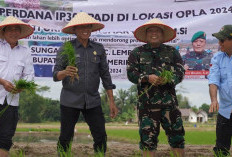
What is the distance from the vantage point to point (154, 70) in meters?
3.81

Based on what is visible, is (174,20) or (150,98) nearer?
(150,98)

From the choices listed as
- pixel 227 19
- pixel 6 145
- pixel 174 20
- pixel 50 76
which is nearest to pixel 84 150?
pixel 50 76

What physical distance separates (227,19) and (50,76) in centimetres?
287

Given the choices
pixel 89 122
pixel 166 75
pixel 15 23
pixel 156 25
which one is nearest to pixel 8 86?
pixel 15 23

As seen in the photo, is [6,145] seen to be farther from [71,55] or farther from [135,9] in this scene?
[135,9]

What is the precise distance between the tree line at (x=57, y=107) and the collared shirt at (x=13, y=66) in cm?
174

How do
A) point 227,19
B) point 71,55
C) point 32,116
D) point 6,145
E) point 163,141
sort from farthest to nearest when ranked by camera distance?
point 32,116
point 163,141
point 227,19
point 6,145
point 71,55

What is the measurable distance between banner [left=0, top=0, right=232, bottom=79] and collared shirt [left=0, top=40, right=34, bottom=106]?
5.69ft

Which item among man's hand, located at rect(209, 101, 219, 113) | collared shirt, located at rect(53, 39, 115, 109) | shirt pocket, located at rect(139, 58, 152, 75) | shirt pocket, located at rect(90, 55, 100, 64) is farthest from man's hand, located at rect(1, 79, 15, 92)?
man's hand, located at rect(209, 101, 219, 113)

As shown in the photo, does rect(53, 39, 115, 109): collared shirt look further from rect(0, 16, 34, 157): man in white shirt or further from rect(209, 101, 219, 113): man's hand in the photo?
rect(209, 101, 219, 113): man's hand

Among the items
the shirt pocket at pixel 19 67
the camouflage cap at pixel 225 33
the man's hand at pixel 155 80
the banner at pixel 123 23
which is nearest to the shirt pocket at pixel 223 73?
the camouflage cap at pixel 225 33

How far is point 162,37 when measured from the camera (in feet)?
13.2

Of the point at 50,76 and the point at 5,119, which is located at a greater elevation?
the point at 50,76

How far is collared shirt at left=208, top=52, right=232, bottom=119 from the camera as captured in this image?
12.7 ft
